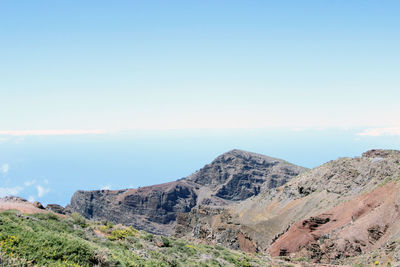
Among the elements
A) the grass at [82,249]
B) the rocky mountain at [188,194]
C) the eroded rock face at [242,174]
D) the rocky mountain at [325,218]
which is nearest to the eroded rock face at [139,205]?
the rocky mountain at [188,194]

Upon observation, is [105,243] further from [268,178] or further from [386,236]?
[268,178]

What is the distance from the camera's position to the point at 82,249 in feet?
35.8

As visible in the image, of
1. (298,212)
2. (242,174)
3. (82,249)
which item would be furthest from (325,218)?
(242,174)

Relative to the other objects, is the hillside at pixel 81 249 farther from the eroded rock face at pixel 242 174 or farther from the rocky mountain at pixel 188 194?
the eroded rock face at pixel 242 174

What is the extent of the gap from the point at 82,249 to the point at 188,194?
9680 cm

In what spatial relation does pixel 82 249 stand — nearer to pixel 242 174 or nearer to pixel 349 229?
pixel 349 229

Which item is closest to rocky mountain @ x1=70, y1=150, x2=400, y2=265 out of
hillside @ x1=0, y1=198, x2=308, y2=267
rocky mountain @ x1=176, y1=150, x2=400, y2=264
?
rocky mountain @ x1=176, y1=150, x2=400, y2=264

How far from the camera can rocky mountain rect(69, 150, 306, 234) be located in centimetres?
9244

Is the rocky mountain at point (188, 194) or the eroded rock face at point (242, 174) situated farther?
the eroded rock face at point (242, 174)

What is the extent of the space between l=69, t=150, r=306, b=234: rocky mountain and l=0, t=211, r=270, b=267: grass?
66263 mm

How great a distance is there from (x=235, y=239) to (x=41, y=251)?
89.7 ft

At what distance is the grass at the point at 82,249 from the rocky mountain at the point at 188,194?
66.3 m

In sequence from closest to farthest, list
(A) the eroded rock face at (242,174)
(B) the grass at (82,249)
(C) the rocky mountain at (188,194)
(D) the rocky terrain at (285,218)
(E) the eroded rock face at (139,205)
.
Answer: (B) the grass at (82,249) < (D) the rocky terrain at (285,218) < (E) the eroded rock face at (139,205) < (C) the rocky mountain at (188,194) < (A) the eroded rock face at (242,174)

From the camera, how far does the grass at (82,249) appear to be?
9375 mm
